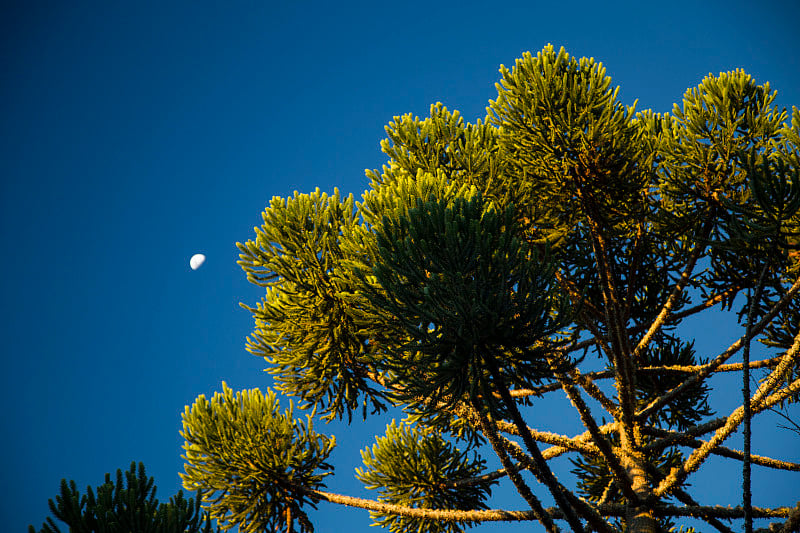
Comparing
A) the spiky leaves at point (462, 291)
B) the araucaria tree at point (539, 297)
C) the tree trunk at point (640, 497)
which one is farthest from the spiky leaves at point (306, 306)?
the tree trunk at point (640, 497)

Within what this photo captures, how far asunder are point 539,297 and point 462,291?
2.01ft

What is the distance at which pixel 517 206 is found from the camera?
21.6ft

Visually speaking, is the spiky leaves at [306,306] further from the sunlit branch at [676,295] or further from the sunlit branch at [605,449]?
the sunlit branch at [676,295]

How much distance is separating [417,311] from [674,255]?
16.7ft

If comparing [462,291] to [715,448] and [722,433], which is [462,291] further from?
[715,448]

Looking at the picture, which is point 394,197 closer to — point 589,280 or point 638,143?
point 638,143

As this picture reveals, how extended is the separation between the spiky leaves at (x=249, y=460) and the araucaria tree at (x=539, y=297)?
0.07ft

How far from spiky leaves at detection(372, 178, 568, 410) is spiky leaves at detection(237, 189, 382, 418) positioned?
146 cm

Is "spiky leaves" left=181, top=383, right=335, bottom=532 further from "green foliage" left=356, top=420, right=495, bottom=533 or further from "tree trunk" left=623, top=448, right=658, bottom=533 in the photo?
"tree trunk" left=623, top=448, right=658, bottom=533

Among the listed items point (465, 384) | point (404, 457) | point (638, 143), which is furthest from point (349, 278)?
point (638, 143)

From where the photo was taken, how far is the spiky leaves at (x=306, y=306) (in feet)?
19.7

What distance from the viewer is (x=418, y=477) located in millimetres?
7508

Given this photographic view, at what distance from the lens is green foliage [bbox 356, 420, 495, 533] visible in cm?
751

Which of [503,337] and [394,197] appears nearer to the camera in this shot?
[503,337]
